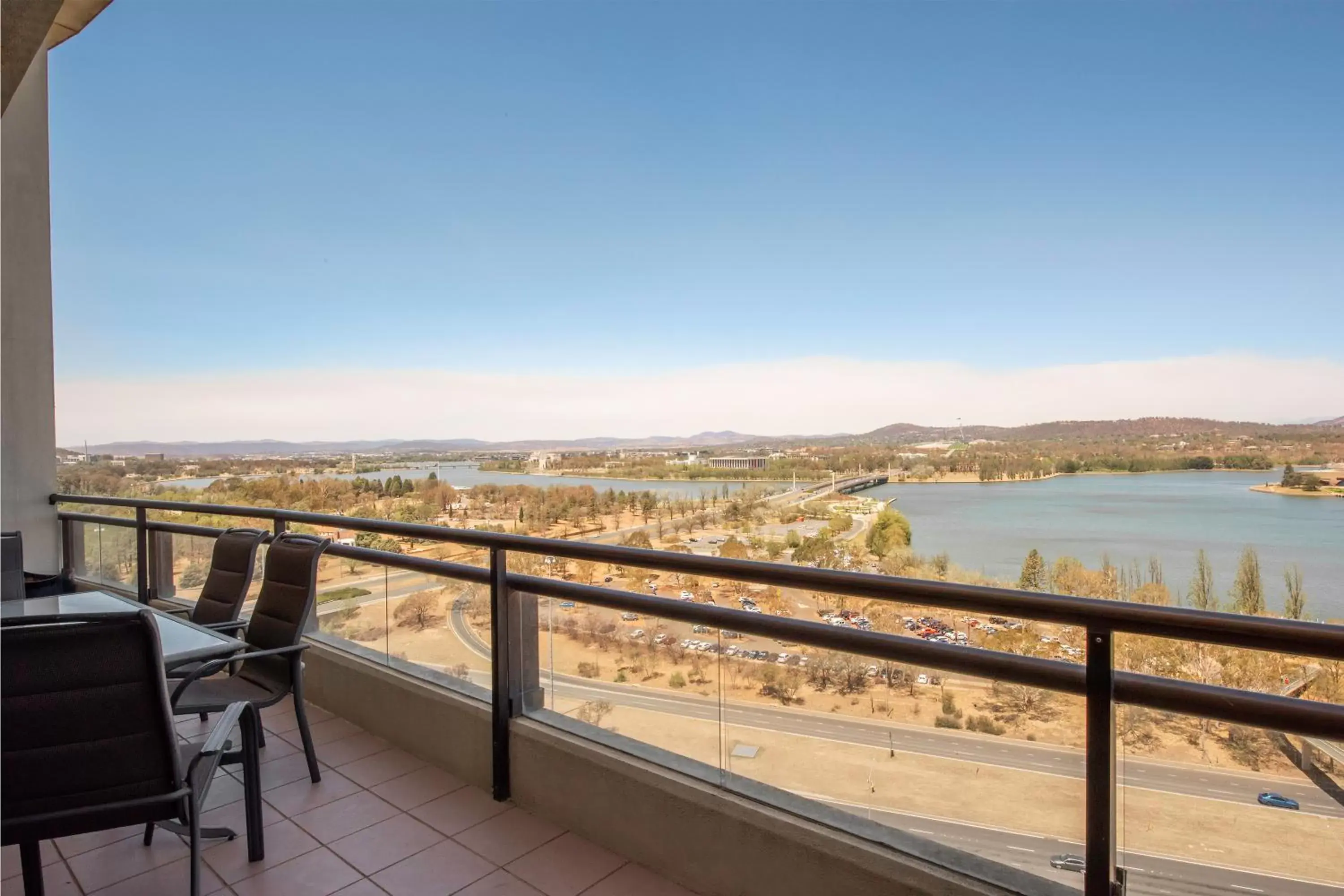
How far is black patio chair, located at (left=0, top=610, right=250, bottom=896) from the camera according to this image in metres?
1.62

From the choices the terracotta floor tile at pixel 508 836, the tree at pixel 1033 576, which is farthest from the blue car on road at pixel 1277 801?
the terracotta floor tile at pixel 508 836

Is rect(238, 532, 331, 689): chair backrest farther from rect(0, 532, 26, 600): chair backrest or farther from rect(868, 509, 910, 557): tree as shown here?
rect(868, 509, 910, 557): tree

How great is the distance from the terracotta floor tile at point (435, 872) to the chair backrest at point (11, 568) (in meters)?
3.38

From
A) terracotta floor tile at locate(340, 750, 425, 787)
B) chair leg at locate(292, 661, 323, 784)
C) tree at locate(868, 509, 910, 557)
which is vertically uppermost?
chair leg at locate(292, 661, 323, 784)

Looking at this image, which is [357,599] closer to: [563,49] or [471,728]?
[471,728]

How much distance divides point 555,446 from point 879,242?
14.9m

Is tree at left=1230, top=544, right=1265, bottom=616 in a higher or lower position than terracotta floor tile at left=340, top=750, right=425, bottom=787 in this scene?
lower

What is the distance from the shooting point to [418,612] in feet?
10.9

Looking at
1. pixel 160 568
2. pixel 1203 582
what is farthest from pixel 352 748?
pixel 1203 582

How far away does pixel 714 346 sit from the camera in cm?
3203

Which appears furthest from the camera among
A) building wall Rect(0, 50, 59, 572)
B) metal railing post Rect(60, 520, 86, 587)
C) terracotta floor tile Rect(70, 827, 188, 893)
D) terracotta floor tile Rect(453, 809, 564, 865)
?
building wall Rect(0, 50, 59, 572)

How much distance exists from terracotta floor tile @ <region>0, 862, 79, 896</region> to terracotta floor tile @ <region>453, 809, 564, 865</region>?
1234 millimetres

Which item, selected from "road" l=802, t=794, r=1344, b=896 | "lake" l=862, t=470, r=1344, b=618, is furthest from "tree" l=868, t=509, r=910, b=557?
"road" l=802, t=794, r=1344, b=896

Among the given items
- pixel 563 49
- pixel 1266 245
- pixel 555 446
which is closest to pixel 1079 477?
pixel 1266 245
